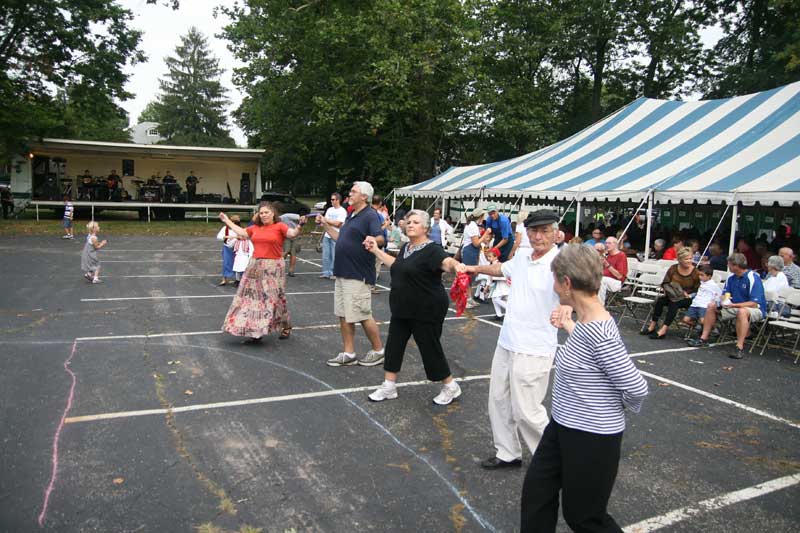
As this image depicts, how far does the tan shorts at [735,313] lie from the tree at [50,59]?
26.6 meters

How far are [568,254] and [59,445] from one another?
3.68 metres

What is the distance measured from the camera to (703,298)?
8.24 metres

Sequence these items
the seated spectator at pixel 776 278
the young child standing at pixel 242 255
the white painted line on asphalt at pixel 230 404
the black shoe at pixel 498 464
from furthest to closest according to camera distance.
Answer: the young child standing at pixel 242 255
the seated spectator at pixel 776 278
the white painted line on asphalt at pixel 230 404
the black shoe at pixel 498 464

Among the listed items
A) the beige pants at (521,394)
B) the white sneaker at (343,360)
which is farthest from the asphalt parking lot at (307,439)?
the beige pants at (521,394)

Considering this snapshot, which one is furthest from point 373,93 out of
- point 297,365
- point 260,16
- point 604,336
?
point 604,336

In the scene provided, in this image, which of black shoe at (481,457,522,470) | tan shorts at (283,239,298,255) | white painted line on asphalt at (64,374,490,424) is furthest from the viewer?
tan shorts at (283,239,298,255)

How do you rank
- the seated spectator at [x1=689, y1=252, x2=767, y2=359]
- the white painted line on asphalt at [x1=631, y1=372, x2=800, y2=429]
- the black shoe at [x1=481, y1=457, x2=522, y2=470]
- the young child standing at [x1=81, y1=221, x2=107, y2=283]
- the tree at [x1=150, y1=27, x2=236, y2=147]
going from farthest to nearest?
the tree at [x1=150, y1=27, x2=236, y2=147]
the young child standing at [x1=81, y1=221, x2=107, y2=283]
the seated spectator at [x1=689, y1=252, x2=767, y2=359]
the white painted line on asphalt at [x1=631, y1=372, x2=800, y2=429]
the black shoe at [x1=481, y1=457, x2=522, y2=470]

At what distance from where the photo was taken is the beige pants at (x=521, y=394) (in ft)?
11.7

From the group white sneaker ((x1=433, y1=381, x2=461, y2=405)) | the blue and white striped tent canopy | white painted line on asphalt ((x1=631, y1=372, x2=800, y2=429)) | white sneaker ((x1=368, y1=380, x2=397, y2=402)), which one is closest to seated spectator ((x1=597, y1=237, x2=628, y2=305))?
the blue and white striped tent canopy

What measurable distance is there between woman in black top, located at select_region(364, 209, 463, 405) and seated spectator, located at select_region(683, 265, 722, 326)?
5.09 meters

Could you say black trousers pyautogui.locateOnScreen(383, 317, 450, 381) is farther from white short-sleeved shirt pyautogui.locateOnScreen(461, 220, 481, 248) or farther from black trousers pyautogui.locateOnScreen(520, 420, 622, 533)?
white short-sleeved shirt pyautogui.locateOnScreen(461, 220, 481, 248)

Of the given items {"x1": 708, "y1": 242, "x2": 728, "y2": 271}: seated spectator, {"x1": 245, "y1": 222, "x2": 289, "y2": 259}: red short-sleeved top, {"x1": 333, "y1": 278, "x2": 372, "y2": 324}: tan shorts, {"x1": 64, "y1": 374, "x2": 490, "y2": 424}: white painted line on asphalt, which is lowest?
{"x1": 64, "y1": 374, "x2": 490, "y2": 424}: white painted line on asphalt

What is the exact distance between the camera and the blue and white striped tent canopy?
31.7 ft

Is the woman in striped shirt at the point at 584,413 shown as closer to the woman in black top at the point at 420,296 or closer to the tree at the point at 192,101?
the woman in black top at the point at 420,296
